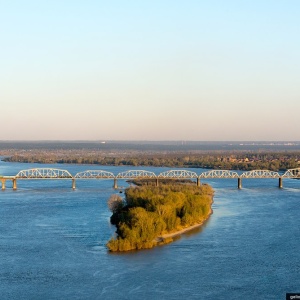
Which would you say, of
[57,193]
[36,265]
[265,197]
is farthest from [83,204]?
[36,265]

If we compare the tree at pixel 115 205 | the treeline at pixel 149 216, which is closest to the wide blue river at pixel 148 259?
the treeline at pixel 149 216

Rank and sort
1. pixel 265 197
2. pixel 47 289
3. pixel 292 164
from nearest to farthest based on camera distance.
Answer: pixel 47 289 < pixel 265 197 < pixel 292 164

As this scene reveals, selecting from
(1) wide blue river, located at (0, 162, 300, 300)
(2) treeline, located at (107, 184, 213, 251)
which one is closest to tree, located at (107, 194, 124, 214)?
(2) treeline, located at (107, 184, 213, 251)

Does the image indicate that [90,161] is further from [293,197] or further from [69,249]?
[69,249]

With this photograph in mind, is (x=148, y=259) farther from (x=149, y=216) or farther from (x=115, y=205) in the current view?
(x=115, y=205)

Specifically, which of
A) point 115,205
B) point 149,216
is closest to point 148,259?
point 149,216
